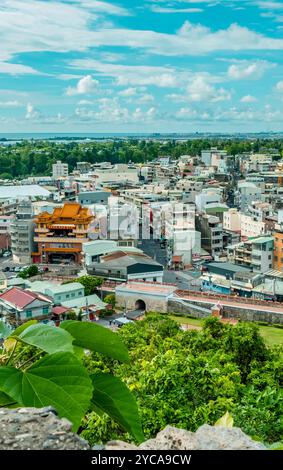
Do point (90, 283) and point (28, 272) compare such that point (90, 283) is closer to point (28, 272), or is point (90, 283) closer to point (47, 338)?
point (28, 272)

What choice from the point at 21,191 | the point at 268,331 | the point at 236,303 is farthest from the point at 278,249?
the point at 21,191

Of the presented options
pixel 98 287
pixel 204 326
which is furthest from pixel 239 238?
pixel 204 326

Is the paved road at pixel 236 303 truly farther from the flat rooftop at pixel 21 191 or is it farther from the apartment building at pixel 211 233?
the flat rooftop at pixel 21 191

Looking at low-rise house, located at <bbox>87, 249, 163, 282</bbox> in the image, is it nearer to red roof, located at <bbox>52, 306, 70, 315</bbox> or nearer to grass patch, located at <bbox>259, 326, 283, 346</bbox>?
red roof, located at <bbox>52, 306, 70, 315</bbox>

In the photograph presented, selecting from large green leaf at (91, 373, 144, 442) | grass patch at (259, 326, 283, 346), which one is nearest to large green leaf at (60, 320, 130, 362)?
large green leaf at (91, 373, 144, 442)

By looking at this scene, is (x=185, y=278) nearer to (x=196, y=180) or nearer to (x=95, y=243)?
(x=95, y=243)

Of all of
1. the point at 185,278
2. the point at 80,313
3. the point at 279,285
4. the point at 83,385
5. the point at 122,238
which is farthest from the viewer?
the point at 122,238

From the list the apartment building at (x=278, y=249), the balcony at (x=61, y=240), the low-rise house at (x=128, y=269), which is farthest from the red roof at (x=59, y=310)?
the apartment building at (x=278, y=249)
